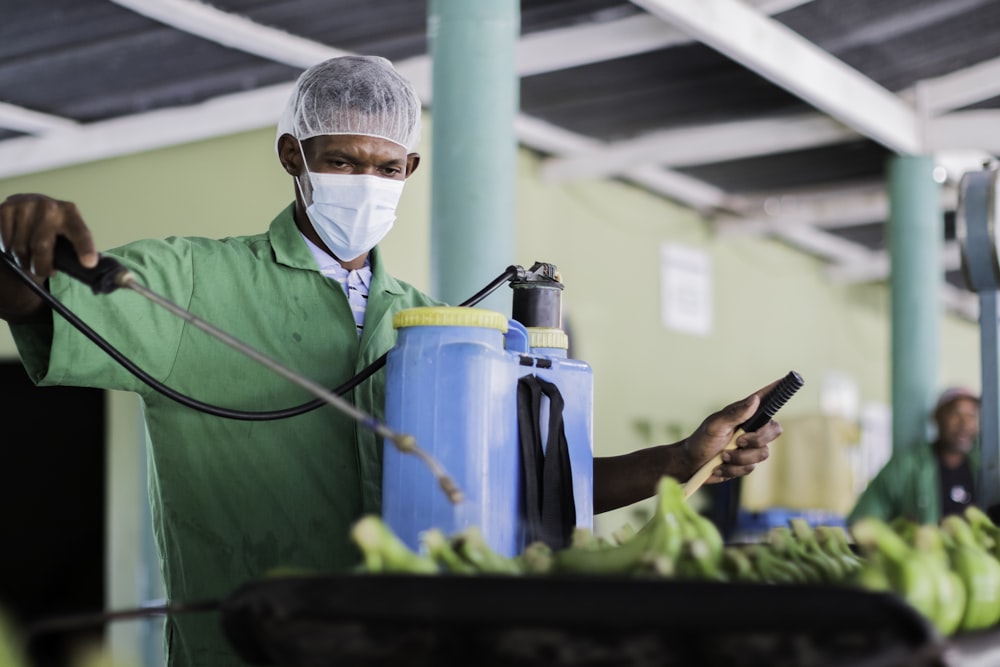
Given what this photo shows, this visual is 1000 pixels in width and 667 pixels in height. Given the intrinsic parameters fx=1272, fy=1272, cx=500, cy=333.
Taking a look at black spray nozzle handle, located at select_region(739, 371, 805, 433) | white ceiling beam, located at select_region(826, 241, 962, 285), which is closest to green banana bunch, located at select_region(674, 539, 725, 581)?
black spray nozzle handle, located at select_region(739, 371, 805, 433)

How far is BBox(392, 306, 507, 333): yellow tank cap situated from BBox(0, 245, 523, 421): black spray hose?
→ 0.25 ft

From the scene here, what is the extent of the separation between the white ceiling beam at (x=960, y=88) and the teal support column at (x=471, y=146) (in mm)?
3477

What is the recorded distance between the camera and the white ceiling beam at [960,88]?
268 inches

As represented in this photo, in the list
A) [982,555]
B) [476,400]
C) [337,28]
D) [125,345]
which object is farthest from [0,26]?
[982,555]

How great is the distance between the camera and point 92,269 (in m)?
1.57

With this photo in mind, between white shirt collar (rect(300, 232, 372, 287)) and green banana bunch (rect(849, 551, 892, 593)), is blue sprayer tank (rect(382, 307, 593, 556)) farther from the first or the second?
white shirt collar (rect(300, 232, 372, 287))

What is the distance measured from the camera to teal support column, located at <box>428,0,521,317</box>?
14.0 ft

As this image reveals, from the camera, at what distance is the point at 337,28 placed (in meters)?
5.41

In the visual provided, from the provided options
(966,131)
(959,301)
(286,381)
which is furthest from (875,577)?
(959,301)

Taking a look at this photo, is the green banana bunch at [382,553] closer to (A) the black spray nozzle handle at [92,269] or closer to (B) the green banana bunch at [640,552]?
(B) the green banana bunch at [640,552]

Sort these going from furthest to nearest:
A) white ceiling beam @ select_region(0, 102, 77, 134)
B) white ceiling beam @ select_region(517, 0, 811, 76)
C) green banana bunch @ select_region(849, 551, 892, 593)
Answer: white ceiling beam @ select_region(0, 102, 77, 134)
white ceiling beam @ select_region(517, 0, 811, 76)
green banana bunch @ select_region(849, 551, 892, 593)

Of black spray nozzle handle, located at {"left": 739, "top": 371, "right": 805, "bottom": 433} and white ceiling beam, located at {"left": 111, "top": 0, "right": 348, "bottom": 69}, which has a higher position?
white ceiling beam, located at {"left": 111, "top": 0, "right": 348, "bottom": 69}

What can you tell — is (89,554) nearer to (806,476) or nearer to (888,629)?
(806,476)

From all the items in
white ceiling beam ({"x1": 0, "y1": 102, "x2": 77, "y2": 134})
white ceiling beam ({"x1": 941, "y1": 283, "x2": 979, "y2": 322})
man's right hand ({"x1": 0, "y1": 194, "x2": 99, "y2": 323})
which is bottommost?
man's right hand ({"x1": 0, "y1": 194, "x2": 99, "y2": 323})
